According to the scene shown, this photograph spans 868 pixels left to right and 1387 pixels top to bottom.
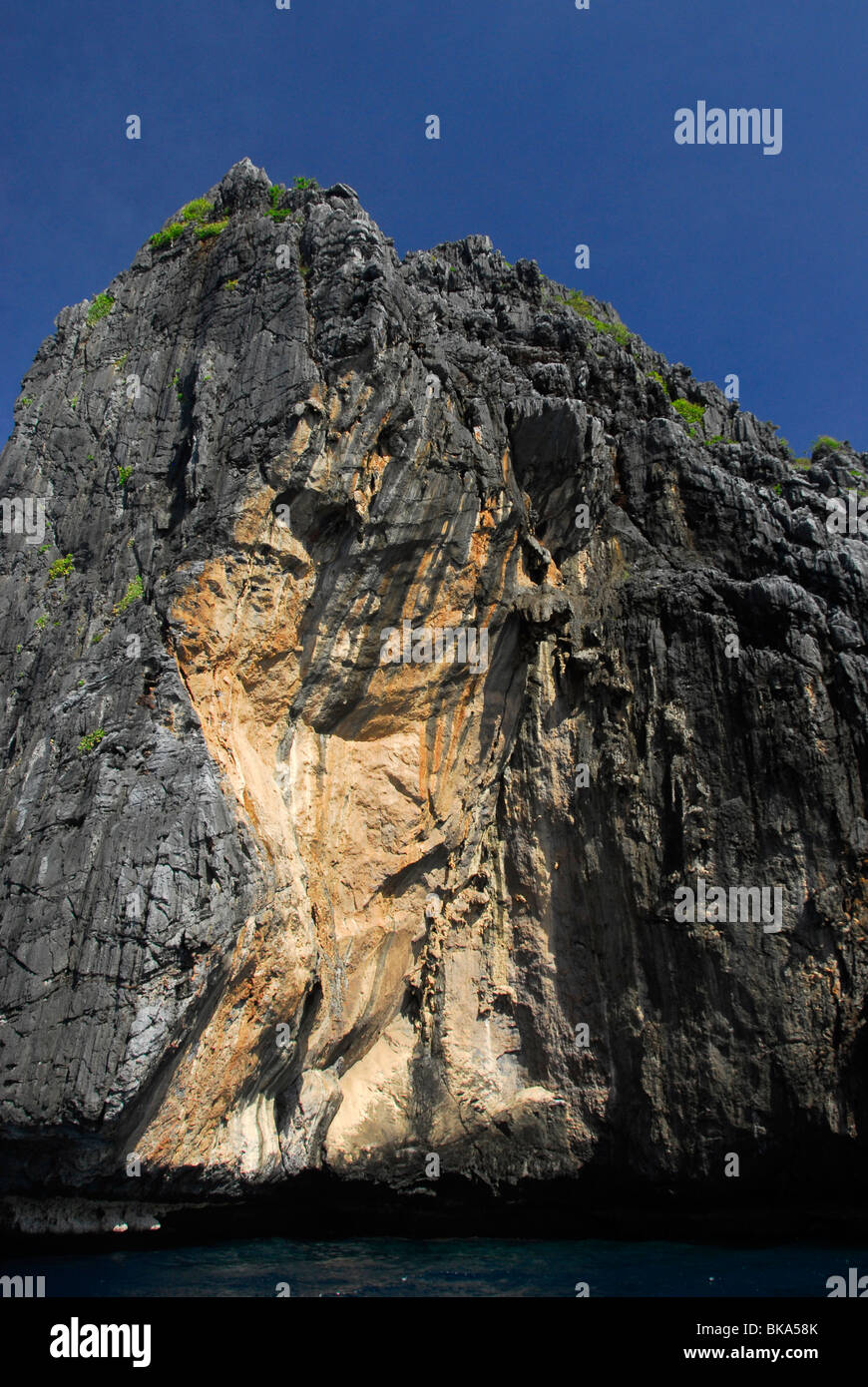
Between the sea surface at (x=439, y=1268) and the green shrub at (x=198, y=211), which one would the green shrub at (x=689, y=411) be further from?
the sea surface at (x=439, y=1268)

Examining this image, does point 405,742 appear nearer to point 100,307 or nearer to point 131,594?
point 131,594

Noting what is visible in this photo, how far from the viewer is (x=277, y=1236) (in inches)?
714

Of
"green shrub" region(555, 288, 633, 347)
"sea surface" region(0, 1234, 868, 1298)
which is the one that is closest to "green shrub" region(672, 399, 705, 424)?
"green shrub" region(555, 288, 633, 347)

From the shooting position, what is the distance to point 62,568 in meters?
18.9

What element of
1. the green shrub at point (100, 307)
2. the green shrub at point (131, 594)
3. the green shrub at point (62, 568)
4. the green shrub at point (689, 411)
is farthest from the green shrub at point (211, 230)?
the green shrub at point (689, 411)

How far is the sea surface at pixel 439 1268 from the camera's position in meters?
13.5

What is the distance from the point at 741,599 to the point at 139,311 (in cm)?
1557

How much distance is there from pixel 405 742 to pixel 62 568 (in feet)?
26.3

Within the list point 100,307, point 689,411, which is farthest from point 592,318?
point 100,307

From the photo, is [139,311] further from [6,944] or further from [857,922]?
[857,922]

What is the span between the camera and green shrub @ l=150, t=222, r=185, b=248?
73.4 feet

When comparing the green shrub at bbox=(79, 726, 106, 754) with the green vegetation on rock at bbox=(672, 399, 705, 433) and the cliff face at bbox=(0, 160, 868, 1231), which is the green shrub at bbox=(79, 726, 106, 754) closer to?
the cliff face at bbox=(0, 160, 868, 1231)

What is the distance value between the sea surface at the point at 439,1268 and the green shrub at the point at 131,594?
10.7 meters

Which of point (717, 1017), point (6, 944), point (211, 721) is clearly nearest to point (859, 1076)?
point (717, 1017)
